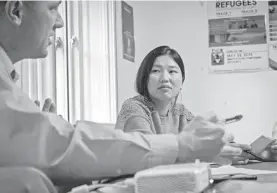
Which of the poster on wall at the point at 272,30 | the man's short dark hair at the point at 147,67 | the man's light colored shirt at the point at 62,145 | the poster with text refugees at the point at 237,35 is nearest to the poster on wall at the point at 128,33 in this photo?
the poster with text refugees at the point at 237,35

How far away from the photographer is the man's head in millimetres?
717

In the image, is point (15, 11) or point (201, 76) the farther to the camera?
point (201, 76)

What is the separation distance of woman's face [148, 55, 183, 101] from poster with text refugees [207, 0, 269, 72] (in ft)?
4.98

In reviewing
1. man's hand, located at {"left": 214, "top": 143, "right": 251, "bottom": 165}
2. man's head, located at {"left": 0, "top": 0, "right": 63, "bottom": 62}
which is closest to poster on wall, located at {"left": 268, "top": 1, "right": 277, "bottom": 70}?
man's hand, located at {"left": 214, "top": 143, "right": 251, "bottom": 165}

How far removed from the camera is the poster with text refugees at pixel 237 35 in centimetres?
350

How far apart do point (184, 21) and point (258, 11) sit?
0.65 meters

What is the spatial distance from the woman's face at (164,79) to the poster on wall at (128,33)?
3.61ft

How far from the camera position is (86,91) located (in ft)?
8.61

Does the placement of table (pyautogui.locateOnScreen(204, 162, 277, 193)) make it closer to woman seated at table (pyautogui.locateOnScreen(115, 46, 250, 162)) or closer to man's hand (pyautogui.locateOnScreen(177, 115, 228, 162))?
man's hand (pyautogui.locateOnScreen(177, 115, 228, 162))

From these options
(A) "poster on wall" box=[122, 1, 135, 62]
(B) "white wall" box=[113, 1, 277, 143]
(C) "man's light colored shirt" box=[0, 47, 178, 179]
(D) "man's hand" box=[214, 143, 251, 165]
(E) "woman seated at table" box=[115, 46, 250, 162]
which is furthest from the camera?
(B) "white wall" box=[113, 1, 277, 143]

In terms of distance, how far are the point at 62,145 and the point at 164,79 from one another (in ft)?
4.58

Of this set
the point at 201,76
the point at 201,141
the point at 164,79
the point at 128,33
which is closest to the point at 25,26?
the point at 201,141

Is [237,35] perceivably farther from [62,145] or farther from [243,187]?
[62,145]

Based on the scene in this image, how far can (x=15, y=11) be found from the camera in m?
0.72
